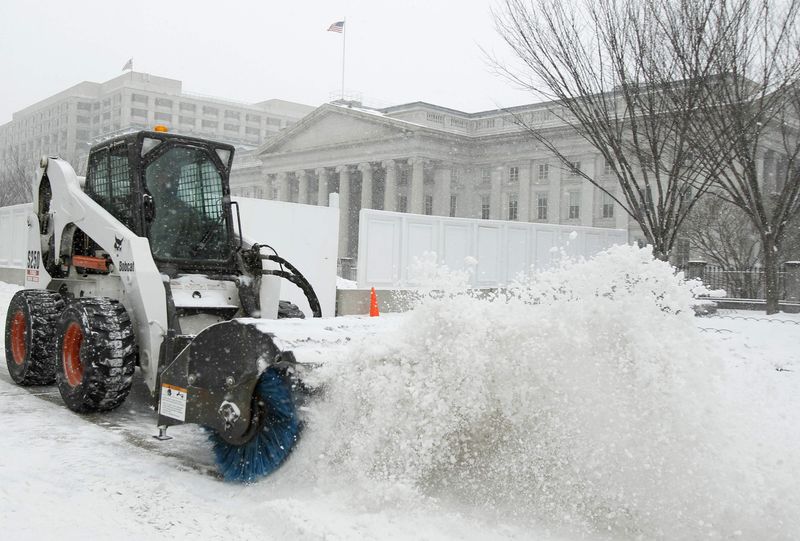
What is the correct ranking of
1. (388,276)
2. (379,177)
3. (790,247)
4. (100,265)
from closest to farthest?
(100,265)
(388,276)
(790,247)
(379,177)

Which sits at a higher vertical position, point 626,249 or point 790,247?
point 790,247

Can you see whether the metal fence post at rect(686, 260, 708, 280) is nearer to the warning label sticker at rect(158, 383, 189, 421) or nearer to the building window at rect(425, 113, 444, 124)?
the warning label sticker at rect(158, 383, 189, 421)

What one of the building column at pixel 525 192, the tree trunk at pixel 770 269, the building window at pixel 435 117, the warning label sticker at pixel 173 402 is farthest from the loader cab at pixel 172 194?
the building window at pixel 435 117

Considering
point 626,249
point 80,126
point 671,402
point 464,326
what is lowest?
point 671,402

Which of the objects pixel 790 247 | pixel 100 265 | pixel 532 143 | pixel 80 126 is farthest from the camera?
pixel 80 126

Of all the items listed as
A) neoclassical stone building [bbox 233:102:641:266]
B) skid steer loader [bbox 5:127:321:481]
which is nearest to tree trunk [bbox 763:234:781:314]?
skid steer loader [bbox 5:127:321:481]

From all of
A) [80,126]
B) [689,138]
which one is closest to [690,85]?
[689,138]

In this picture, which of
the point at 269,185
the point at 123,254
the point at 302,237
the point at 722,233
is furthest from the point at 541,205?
the point at 123,254

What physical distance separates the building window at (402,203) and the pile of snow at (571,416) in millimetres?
58669

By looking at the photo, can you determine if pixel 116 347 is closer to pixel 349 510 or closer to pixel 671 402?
pixel 349 510

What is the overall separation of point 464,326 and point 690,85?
12.0m

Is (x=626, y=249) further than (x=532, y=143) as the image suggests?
No

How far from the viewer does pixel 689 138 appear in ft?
48.0

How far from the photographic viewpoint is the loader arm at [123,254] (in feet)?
18.6
